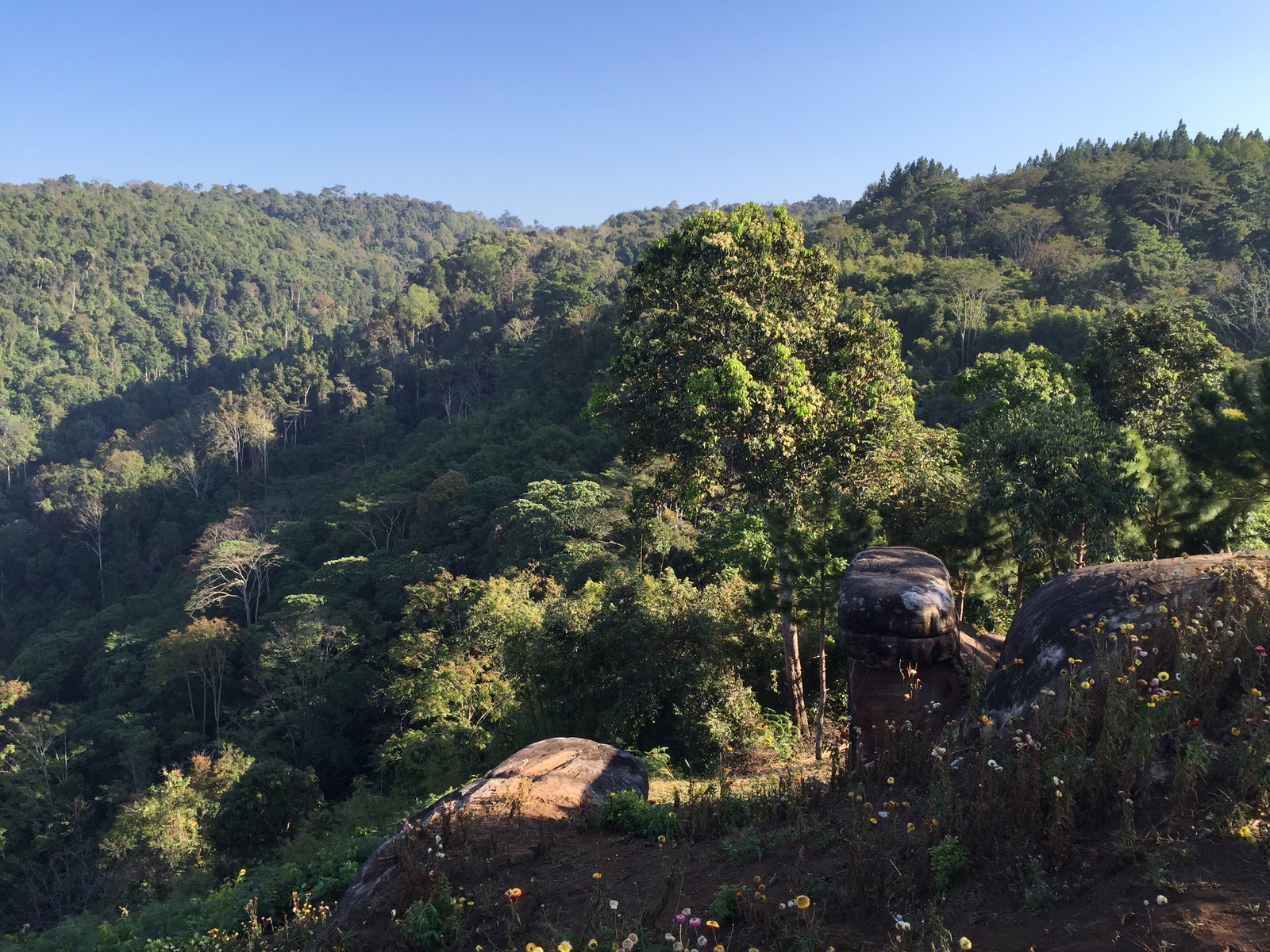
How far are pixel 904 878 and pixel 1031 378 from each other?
1580 cm

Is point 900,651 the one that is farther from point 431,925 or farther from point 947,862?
point 431,925

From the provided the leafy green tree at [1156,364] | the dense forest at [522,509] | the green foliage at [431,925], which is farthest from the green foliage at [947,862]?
the leafy green tree at [1156,364]

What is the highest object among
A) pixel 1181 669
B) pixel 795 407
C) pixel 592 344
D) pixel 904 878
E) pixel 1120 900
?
pixel 592 344

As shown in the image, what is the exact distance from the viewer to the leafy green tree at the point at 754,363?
8.89 m

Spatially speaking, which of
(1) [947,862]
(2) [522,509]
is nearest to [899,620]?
(1) [947,862]

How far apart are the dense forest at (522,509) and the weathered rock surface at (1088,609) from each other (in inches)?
146

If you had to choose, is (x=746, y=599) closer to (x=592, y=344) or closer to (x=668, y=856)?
(x=668, y=856)

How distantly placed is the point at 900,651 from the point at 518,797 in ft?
11.2

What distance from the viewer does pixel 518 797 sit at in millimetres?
5898

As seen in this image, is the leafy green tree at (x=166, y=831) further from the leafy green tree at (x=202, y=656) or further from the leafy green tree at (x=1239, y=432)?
the leafy green tree at (x=1239, y=432)

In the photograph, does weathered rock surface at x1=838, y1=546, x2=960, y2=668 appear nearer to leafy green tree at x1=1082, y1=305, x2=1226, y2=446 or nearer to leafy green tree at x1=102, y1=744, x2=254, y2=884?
leafy green tree at x1=1082, y1=305, x2=1226, y2=446

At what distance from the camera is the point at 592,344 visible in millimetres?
41562

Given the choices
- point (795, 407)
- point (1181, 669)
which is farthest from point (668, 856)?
point (795, 407)

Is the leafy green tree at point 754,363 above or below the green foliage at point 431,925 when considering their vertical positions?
above
